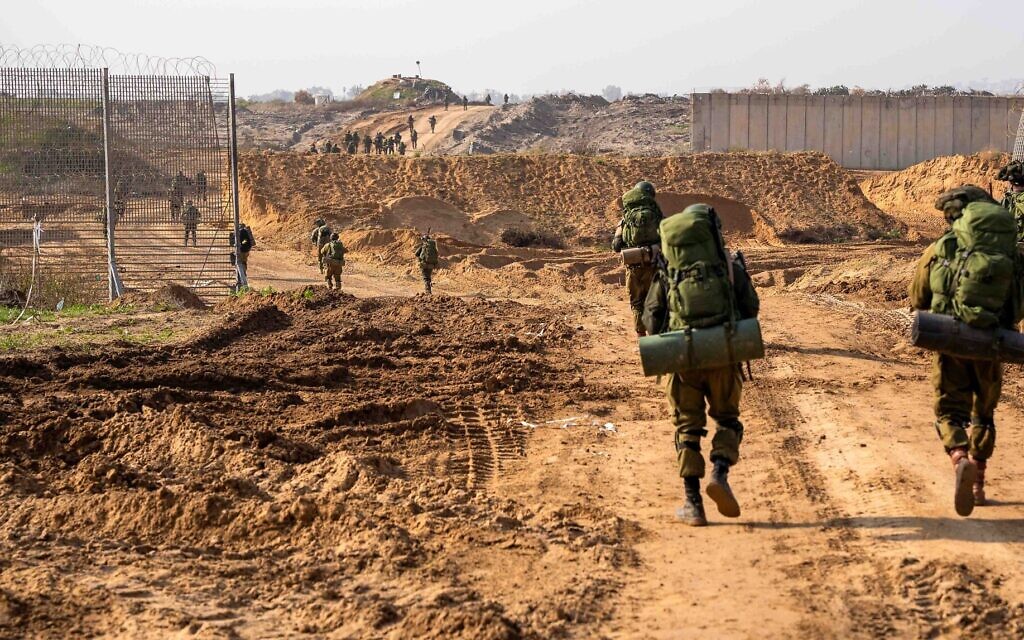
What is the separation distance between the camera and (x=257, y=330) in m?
14.4

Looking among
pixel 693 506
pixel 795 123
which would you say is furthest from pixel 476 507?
pixel 795 123

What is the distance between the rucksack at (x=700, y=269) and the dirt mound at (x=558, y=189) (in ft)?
86.0

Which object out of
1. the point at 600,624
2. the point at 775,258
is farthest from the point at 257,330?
the point at 775,258

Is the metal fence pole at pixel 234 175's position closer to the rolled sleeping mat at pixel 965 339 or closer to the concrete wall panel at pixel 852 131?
the rolled sleeping mat at pixel 965 339

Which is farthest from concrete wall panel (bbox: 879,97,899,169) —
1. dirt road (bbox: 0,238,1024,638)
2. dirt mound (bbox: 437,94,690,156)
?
dirt road (bbox: 0,238,1024,638)

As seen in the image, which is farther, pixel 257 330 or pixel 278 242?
pixel 278 242

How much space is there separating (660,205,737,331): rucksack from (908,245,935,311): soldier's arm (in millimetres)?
1236

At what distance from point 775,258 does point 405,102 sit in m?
55.0

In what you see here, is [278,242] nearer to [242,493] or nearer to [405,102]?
[242,493]

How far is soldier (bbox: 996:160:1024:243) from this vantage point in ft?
31.6

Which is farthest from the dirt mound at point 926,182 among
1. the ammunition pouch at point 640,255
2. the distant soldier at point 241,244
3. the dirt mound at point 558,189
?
the ammunition pouch at point 640,255

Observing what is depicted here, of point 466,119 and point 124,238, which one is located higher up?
point 466,119

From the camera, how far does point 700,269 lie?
6.36 metres

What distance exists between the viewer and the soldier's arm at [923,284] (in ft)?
22.5
